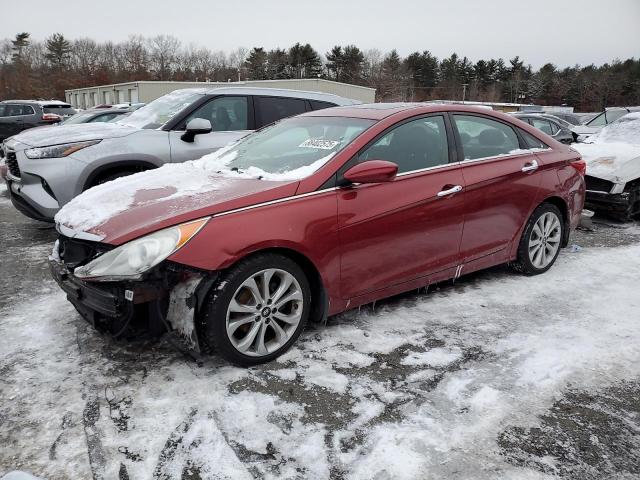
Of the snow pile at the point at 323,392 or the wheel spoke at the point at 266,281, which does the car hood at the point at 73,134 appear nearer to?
the snow pile at the point at 323,392

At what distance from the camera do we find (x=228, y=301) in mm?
2836

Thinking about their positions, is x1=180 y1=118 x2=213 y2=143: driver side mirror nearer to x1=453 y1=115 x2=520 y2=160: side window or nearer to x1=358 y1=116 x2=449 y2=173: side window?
x1=358 y1=116 x2=449 y2=173: side window

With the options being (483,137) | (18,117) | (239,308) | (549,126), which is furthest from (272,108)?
(18,117)

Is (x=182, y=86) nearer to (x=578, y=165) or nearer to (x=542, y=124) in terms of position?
(x=542, y=124)

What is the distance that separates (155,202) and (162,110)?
12.0 feet

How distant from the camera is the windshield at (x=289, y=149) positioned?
3438 mm

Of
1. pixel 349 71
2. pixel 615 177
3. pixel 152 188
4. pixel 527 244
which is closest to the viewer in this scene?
pixel 152 188

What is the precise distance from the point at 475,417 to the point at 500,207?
214 cm

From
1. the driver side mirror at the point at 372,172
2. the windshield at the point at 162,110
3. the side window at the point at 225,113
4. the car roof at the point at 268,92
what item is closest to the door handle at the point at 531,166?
the driver side mirror at the point at 372,172

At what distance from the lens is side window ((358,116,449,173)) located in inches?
141

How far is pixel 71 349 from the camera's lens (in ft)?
10.6

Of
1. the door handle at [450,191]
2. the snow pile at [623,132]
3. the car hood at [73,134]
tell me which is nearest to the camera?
the door handle at [450,191]

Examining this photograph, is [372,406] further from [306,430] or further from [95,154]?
[95,154]

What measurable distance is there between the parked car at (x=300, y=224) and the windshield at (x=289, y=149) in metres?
0.02
